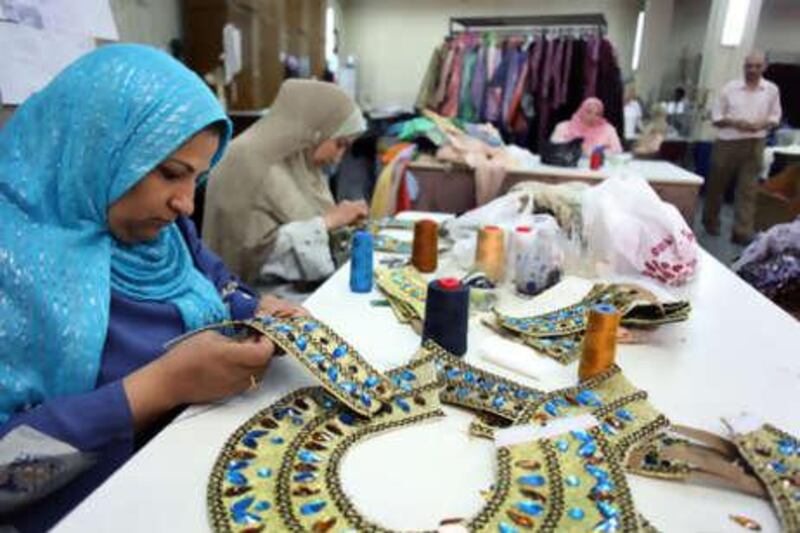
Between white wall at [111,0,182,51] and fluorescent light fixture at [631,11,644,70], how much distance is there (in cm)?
555

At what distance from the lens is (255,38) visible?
390 centimetres

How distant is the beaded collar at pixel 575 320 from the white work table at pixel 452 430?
0.04 metres

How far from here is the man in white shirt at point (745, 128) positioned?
16.1 feet

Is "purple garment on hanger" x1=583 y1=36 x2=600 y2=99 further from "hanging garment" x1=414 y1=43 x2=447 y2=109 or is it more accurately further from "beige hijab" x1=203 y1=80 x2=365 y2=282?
"beige hijab" x1=203 y1=80 x2=365 y2=282

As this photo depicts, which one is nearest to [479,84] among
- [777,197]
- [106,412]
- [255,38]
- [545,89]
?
[545,89]

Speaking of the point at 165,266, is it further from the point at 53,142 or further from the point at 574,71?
the point at 574,71

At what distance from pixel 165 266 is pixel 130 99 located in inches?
12.1

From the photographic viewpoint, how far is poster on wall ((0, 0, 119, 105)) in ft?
5.53

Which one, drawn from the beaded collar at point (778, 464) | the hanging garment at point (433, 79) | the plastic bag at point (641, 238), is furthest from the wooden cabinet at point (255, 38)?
the beaded collar at point (778, 464)

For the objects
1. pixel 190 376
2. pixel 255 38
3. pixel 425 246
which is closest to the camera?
pixel 190 376

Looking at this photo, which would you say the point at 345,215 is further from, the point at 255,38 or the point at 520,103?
the point at 520,103

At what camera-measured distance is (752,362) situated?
1.11 meters

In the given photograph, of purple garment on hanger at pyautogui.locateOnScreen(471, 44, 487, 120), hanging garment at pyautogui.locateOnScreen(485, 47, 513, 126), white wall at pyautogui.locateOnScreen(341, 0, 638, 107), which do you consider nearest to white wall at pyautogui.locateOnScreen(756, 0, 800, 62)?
white wall at pyautogui.locateOnScreen(341, 0, 638, 107)

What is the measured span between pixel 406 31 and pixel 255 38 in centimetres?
411
